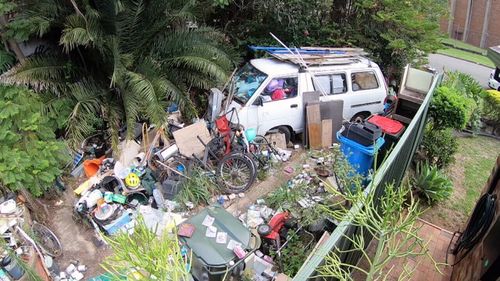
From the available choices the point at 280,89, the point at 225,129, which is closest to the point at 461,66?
the point at 280,89

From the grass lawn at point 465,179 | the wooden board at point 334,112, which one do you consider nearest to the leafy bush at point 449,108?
the grass lawn at point 465,179

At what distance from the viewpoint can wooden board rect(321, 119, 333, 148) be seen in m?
8.22

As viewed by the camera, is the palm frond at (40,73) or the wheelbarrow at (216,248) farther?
the palm frond at (40,73)

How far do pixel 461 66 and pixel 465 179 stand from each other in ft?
66.9

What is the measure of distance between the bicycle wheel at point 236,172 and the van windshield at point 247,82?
1.51 metres

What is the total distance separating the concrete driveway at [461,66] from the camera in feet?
73.2

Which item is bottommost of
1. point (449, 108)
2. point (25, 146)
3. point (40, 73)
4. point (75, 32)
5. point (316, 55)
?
point (25, 146)

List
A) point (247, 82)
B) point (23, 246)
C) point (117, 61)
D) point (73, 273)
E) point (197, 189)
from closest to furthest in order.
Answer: point (23, 246) → point (73, 273) → point (197, 189) → point (117, 61) → point (247, 82)

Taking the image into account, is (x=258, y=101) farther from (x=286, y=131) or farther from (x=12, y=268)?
(x=12, y=268)

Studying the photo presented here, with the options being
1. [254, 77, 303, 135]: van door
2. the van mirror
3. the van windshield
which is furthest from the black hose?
the van windshield

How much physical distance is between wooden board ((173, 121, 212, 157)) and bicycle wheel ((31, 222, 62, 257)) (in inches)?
102

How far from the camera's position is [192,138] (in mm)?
7395

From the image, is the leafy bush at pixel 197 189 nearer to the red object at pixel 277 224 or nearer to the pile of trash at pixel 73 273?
the red object at pixel 277 224

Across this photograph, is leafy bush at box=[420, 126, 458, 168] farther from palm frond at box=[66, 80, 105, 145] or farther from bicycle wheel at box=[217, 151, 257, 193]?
palm frond at box=[66, 80, 105, 145]
